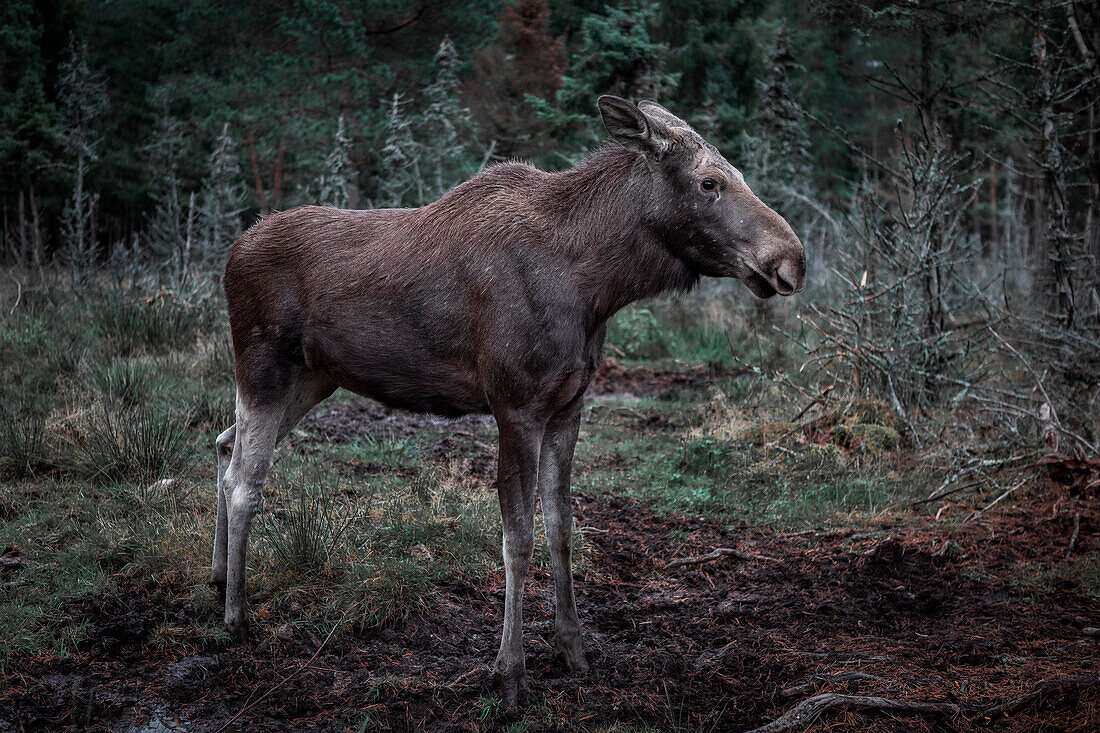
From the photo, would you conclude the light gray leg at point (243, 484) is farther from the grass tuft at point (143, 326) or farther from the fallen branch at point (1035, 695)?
the grass tuft at point (143, 326)

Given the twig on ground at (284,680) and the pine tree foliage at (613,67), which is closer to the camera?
the twig on ground at (284,680)

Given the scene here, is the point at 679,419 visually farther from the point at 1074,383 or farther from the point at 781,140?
the point at 781,140

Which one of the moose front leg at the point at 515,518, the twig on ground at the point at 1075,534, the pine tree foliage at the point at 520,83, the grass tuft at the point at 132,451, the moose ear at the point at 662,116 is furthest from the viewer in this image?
the pine tree foliage at the point at 520,83

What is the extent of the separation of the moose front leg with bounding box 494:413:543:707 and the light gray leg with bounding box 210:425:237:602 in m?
1.67

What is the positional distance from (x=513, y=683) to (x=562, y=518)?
0.78 metres

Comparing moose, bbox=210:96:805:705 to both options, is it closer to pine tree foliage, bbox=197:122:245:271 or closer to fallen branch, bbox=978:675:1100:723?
fallen branch, bbox=978:675:1100:723

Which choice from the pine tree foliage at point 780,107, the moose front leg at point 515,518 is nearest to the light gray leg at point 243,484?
the moose front leg at point 515,518

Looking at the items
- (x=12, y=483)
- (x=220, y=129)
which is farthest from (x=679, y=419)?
(x=220, y=129)

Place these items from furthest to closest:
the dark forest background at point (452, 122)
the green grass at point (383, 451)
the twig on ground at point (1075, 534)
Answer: the dark forest background at point (452, 122) → the green grass at point (383, 451) → the twig on ground at point (1075, 534)

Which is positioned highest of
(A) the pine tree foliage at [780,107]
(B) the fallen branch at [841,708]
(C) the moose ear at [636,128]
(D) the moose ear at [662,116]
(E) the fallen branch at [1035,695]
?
(A) the pine tree foliage at [780,107]

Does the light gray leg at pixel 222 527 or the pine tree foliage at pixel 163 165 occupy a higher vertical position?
the pine tree foliage at pixel 163 165

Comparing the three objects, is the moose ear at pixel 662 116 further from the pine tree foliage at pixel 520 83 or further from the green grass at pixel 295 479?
the pine tree foliage at pixel 520 83

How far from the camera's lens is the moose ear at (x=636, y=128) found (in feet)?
11.1

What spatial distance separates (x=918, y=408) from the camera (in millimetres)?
7375
